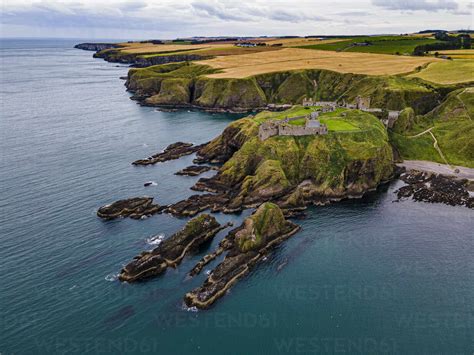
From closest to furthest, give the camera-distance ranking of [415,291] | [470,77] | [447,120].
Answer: [415,291] < [447,120] < [470,77]

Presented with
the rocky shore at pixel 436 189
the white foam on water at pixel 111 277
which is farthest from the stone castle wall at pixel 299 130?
the white foam on water at pixel 111 277

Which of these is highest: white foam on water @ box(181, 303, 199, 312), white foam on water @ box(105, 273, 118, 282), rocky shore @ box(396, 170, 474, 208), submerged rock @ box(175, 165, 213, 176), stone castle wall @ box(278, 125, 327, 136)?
stone castle wall @ box(278, 125, 327, 136)

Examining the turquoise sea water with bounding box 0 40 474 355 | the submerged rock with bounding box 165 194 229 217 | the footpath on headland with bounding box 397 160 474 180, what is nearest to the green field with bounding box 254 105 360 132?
the footpath on headland with bounding box 397 160 474 180

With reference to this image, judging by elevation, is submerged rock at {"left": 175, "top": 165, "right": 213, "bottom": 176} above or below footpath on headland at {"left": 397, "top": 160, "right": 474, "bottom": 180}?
above

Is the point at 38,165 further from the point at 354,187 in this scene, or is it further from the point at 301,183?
the point at 354,187

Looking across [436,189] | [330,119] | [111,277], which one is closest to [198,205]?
[111,277]

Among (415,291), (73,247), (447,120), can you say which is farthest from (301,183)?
(447,120)

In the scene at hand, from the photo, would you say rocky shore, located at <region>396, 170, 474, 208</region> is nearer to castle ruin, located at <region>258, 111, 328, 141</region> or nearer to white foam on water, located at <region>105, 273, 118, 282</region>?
castle ruin, located at <region>258, 111, 328, 141</region>
